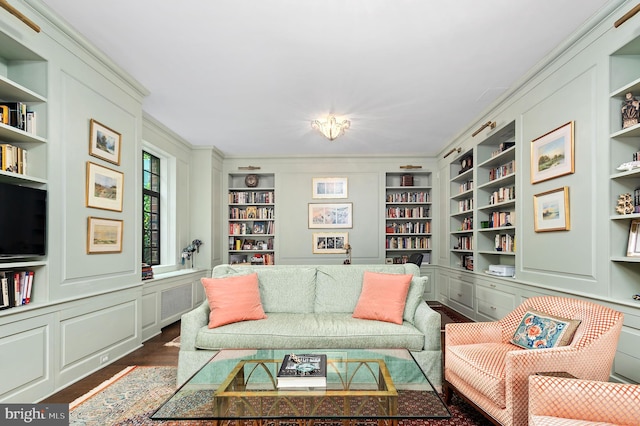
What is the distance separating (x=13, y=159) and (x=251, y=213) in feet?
14.6

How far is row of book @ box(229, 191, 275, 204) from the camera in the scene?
6742 millimetres

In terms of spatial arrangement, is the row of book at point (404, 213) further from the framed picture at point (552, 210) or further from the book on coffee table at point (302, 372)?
the book on coffee table at point (302, 372)

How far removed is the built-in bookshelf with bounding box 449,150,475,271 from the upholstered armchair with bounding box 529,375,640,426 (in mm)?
3613

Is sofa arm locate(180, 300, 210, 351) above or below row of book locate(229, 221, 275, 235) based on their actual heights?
below

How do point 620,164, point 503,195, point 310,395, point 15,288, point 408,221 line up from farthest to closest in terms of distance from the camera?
point 408,221, point 503,195, point 620,164, point 15,288, point 310,395

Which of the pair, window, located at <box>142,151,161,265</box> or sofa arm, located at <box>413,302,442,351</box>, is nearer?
sofa arm, located at <box>413,302,442,351</box>

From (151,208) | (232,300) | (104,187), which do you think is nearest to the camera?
(232,300)

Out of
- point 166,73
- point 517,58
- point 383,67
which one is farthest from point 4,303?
point 517,58

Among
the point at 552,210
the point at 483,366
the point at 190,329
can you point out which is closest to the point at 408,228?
the point at 552,210

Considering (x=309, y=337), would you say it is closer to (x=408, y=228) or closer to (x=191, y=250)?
(x=191, y=250)

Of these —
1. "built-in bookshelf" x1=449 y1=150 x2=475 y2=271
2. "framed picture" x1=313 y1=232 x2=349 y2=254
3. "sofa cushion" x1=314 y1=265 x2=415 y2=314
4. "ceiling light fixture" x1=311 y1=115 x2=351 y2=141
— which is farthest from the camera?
"framed picture" x1=313 y1=232 x2=349 y2=254

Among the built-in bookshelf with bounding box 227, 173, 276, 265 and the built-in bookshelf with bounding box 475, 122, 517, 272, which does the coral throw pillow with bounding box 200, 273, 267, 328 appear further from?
the built-in bookshelf with bounding box 227, 173, 276, 265

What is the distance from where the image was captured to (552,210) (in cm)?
303

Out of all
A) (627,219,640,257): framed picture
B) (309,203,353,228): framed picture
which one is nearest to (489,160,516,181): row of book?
(627,219,640,257): framed picture
